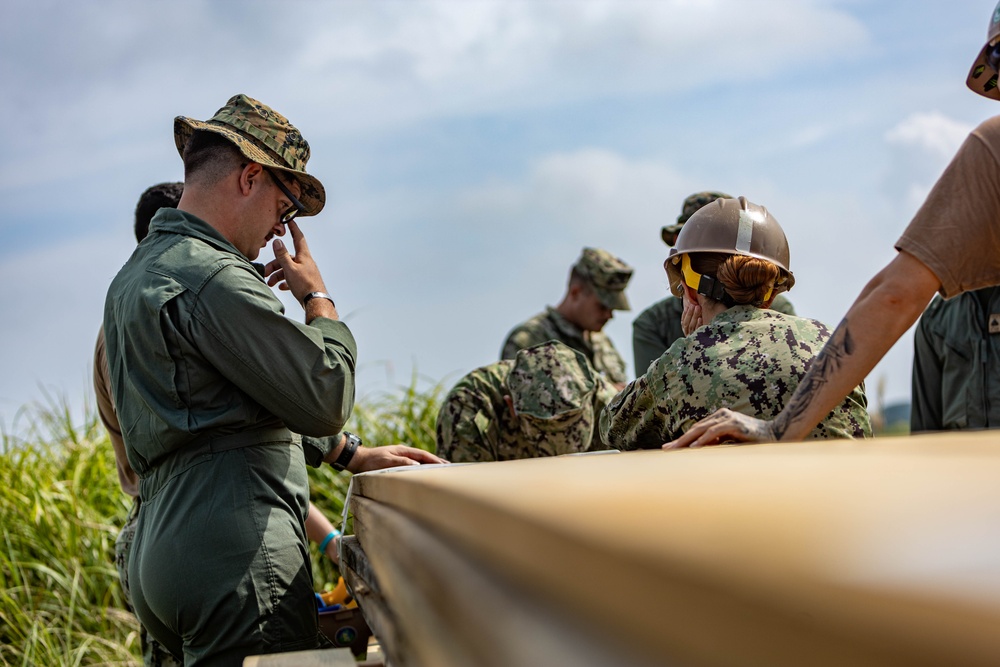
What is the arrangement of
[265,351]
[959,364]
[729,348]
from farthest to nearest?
[959,364]
[729,348]
[265,351]

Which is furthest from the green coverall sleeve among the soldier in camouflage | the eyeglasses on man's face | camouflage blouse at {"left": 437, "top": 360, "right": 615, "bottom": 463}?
camouflage blouse at {"left": 437, "top": 360, "right": 615, "bottom": 463}

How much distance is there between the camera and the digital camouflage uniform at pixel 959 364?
5.03 m

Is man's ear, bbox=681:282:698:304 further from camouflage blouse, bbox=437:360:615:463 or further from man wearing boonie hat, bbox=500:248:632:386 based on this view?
man wearing boonie hat, bbox=500:248:632:386

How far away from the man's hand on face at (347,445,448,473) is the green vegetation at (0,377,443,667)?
128 inches

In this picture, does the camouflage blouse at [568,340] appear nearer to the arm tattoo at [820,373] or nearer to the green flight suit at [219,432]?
the green flight suit at [219,432]

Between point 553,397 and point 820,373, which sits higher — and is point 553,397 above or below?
below

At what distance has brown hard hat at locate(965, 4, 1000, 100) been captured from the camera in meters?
2.44

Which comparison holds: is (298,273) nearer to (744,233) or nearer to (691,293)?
(691,293)

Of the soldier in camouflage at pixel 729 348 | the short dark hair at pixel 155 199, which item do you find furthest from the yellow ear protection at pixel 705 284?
the short dark hair at pixel 155 199

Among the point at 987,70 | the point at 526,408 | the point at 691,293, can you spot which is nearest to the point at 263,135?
the point at 691,293

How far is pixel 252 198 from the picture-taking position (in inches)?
116

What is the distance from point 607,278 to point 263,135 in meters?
4.83

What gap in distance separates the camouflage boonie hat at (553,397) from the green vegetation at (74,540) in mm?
2271

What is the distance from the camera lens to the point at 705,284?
9.49ft
